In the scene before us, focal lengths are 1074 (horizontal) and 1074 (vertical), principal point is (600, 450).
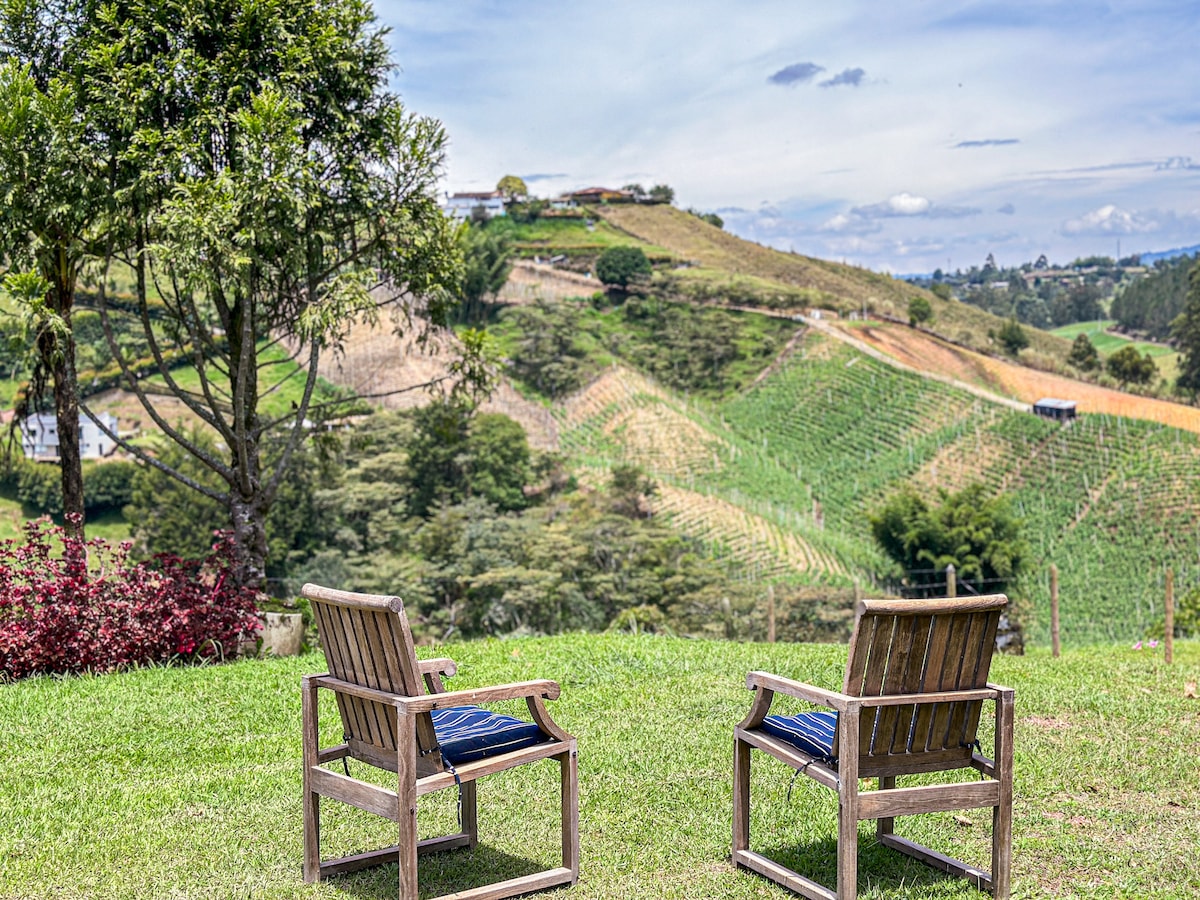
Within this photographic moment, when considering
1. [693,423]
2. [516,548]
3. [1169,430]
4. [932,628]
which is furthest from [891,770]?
[693,423]

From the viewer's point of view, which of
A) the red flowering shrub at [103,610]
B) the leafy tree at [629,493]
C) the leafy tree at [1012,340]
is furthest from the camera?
the leafy tree at [1012,340]

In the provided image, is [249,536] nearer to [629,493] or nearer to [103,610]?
[103,610]

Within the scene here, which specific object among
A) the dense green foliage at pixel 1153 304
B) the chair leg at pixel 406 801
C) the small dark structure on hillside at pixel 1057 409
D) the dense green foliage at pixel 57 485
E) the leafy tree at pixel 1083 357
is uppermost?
the dense green foliage at pixel 1153 304

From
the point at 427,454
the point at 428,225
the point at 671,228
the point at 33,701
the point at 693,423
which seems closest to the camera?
the point at 33,701

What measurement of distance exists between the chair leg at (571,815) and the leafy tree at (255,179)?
18.1 feet

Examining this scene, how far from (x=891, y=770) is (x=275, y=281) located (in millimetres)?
7227

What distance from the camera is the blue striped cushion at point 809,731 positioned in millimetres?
3217

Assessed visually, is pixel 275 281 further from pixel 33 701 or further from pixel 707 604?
pixel 707 604

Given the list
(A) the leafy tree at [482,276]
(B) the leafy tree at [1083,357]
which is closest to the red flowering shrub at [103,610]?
(A) the leafy tree at [482,276]

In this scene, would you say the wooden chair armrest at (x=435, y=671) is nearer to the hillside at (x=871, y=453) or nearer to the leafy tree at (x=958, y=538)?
the hillside at (x=871, y=453)

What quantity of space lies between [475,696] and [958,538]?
1440 inches

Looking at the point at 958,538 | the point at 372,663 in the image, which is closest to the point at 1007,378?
the point at 958,538

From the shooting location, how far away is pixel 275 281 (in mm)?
9008

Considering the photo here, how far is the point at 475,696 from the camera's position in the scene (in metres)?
3.18
